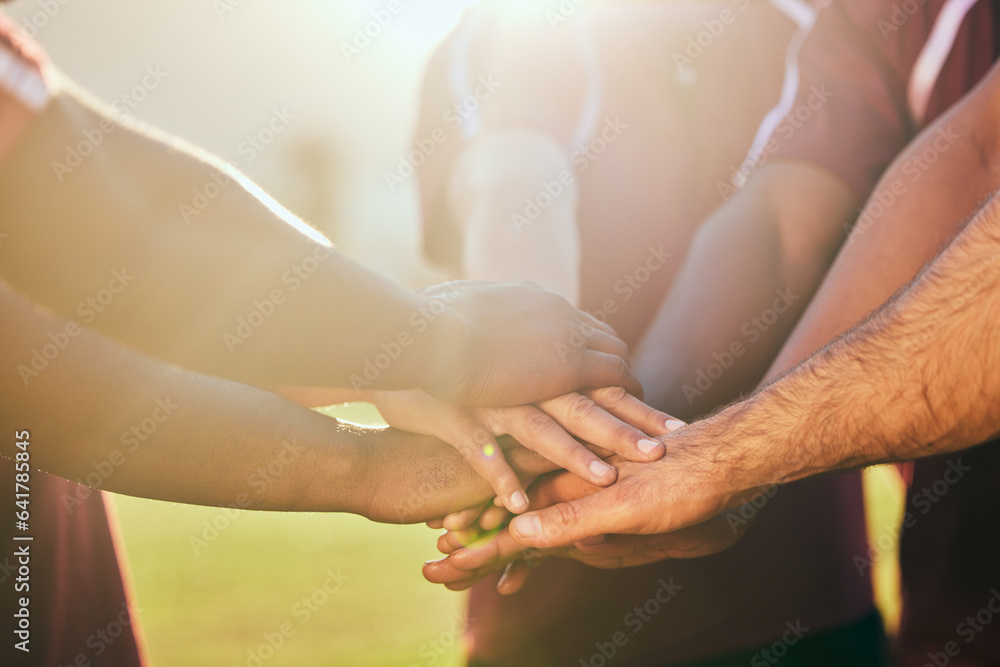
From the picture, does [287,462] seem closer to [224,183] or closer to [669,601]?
[224,183]

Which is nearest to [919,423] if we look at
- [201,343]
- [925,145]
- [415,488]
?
[925,145]

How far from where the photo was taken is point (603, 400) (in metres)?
1.35

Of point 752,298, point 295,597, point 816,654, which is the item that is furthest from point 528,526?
point 295,597

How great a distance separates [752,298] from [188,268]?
4.01 feet

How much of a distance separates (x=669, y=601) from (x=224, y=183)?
1.36 meters

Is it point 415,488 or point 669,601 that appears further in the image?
point 669,601

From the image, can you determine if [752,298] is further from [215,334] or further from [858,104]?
[215,334]

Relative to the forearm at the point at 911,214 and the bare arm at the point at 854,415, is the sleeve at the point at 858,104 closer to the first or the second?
the forearm at the point at 911,214

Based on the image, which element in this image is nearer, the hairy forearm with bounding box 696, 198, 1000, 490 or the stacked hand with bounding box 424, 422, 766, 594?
the hairy forearm with bounding box 696, 198, 1000, 490

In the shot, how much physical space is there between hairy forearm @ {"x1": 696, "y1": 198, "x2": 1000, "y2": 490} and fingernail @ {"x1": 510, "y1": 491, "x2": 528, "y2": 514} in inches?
15.4

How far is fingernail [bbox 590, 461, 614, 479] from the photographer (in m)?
1.21

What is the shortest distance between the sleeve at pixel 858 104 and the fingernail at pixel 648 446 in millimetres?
863

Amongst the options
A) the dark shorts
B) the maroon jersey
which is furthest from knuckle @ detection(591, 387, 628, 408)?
the dark shorts

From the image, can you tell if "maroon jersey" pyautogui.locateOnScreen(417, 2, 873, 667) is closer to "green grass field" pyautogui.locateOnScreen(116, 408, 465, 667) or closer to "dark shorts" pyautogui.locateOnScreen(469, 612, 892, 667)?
"dark shorts" pyautogui.locateOnScreen(469, 612, 892, 667)
